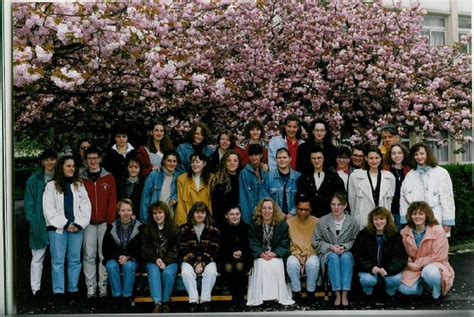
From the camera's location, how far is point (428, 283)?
6316 millimetres

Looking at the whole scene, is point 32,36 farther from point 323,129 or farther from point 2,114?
point 323,129

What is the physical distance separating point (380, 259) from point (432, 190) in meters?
0.84

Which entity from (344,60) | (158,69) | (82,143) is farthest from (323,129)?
(82,143)

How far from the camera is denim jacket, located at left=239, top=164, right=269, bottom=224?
645 centimetres

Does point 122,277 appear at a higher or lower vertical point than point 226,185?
lower

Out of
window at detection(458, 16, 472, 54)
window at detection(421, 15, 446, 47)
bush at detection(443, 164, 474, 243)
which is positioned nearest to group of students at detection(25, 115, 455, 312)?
bush at detection(443, 164, 474, 243)

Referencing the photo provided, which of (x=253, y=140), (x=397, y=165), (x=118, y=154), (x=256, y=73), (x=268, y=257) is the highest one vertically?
(x=256, y=73)

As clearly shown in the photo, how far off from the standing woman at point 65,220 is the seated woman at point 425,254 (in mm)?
3008

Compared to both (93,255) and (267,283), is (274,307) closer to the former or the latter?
(267,283)

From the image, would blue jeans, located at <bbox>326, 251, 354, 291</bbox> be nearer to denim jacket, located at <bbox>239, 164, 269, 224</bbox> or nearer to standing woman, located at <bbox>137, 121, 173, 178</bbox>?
denim jacket, located at <bbox>239, 164, 269, 224</bbox>

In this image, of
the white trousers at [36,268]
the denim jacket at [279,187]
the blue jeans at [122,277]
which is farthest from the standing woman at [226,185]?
the white trousers at [36,268]

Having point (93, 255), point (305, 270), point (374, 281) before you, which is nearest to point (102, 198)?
point (93, 255)

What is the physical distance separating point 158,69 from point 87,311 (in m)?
2.36

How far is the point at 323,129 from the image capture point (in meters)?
6.58
